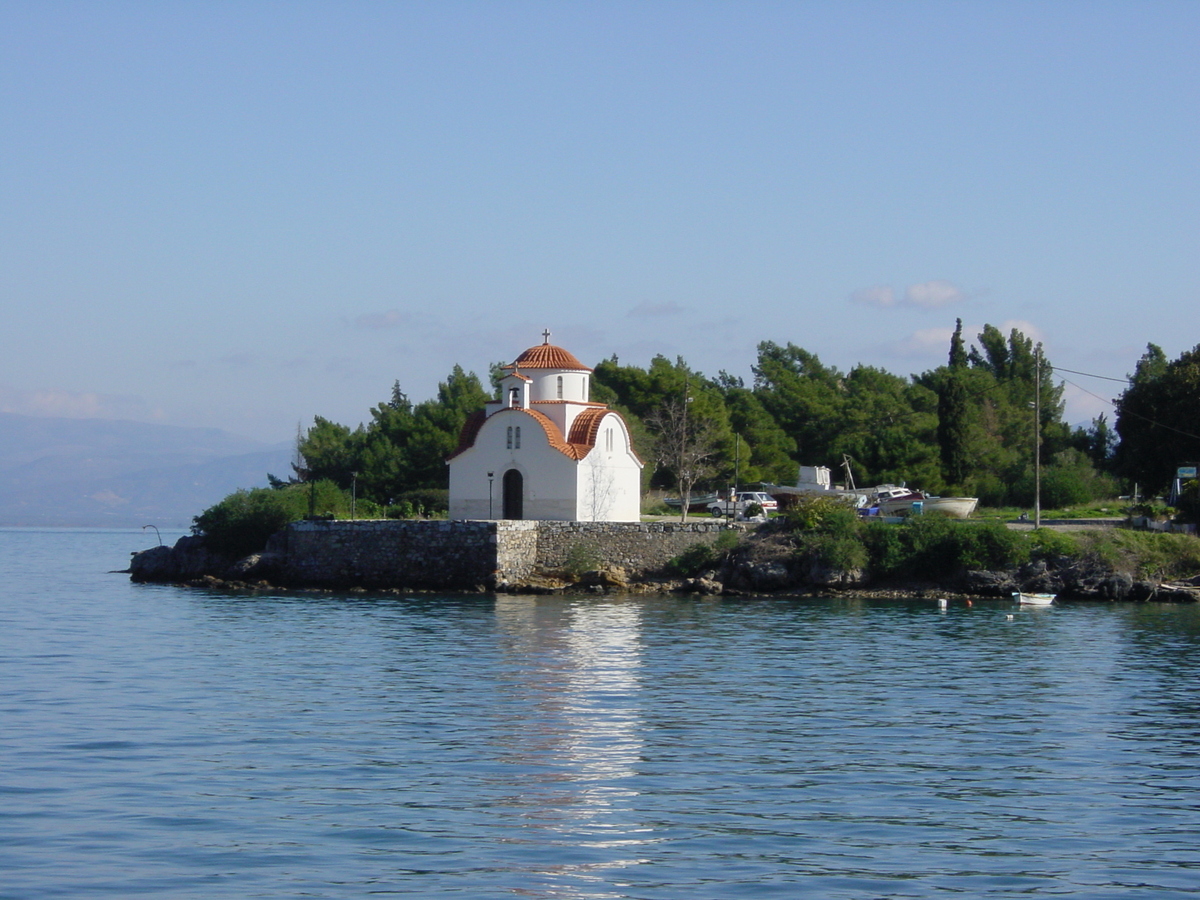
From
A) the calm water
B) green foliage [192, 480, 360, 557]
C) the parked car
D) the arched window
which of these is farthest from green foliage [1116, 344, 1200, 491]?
green foliage [192, 480, 360, 557]

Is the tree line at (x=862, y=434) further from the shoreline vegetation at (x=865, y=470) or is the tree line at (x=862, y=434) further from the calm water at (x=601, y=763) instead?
the calm water at (x=601, y=763)

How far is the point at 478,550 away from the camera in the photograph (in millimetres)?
45219

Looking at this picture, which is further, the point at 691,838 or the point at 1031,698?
the point at 1031,698

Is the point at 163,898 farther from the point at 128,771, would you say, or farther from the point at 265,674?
the point at 265,674

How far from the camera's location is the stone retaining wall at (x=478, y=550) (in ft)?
148

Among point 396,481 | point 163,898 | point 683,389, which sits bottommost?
point 163,898

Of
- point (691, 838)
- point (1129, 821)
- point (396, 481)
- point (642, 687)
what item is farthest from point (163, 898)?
point (396, 481)

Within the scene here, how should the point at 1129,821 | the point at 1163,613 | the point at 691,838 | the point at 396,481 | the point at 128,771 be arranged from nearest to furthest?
the point at 691,838 → the point at 1129,821 → the point at 128,771 → the point at 1163,613 → the point at 396,481

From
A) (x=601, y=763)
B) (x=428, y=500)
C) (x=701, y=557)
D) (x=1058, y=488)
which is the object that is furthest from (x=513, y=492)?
(x=601, y=763)

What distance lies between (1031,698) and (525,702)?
9002 millimetres

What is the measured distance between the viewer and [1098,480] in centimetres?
6975

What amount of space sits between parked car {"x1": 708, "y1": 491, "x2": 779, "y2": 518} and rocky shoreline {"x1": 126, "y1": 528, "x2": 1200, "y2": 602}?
32.7ft

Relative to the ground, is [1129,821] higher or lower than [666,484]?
lower

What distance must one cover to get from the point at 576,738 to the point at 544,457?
29585 mm
